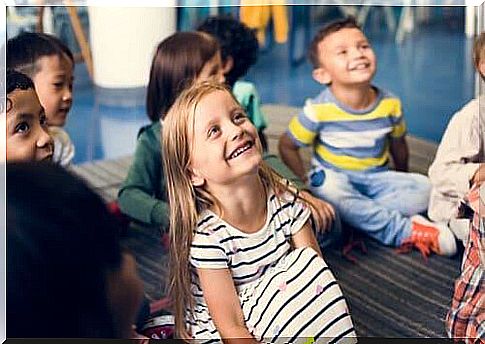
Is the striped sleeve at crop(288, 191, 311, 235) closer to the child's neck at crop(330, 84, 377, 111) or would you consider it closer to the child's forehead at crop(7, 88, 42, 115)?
the child's neck at crop(330, 84, 377, 111)

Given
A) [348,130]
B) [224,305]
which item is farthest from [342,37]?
[224,305]

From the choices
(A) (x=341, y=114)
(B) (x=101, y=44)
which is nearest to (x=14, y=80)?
(B) (x=101, y=44)

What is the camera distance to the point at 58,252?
1573 mm

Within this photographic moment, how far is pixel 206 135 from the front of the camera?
4.94 feet

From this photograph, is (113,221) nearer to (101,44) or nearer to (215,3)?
(101,44)

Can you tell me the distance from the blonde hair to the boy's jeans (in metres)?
0.09

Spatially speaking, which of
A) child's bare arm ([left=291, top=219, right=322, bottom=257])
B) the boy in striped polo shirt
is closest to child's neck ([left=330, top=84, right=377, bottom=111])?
the boy in striped polo shirt

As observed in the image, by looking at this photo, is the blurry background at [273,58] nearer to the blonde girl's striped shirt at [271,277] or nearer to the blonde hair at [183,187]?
the blonde hair at [183,187]

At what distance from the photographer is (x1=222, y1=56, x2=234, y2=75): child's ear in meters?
1.59

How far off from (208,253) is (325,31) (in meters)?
0.41

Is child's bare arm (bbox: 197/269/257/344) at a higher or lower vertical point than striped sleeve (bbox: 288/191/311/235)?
lower

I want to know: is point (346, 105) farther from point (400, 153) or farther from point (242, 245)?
point (242, 245)

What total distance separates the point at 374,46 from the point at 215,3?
27cm

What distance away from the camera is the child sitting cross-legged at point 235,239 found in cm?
152
